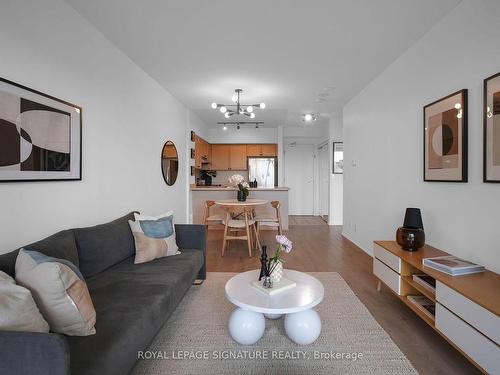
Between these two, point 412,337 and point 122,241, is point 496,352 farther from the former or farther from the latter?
point 122,241

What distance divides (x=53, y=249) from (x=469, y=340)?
97.0 inches

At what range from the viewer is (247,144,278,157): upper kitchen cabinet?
755 cm

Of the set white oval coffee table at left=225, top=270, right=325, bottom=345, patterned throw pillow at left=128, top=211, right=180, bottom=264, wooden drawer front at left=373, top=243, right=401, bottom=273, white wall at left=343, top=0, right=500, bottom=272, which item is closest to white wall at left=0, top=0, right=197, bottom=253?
patterned throw pillow at left=128, top=211, right=180, bottom=264

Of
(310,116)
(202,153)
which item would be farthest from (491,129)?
(202,153)

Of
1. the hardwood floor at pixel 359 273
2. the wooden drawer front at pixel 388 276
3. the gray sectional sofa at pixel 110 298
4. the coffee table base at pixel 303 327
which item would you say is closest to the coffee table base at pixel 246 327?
the coffee table base at pixel 303 327

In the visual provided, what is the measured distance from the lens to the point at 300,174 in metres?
8.00

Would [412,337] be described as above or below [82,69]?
below

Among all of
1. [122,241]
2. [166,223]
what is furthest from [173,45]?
[122,241]

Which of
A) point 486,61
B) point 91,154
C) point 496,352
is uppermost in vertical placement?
point 486,61

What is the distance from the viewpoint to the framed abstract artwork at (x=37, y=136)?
1.68m

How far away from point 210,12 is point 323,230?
188 inches

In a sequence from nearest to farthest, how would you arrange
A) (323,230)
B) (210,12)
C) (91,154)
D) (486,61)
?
(486,61)
(210,12)
(91,154)
(323,230)

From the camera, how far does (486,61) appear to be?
6.29 ft

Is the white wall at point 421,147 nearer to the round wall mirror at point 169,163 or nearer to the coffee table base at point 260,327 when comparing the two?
the coffee table base at point 260,327
